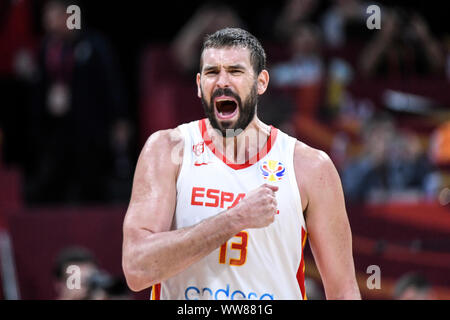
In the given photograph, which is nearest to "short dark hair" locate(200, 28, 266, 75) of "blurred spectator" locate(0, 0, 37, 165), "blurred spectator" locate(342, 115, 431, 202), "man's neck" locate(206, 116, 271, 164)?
"man's neck" locate(206, 116, 271, 164)

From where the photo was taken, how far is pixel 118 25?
11.1 meters

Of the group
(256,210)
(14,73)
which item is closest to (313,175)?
(256,210)

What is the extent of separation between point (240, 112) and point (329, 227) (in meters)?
0.72

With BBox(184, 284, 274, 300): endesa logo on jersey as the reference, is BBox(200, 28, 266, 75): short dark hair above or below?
above

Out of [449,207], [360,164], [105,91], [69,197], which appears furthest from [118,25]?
[449,207]

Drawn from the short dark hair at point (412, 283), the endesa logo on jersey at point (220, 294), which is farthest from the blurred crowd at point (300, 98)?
the endesa logo on jersey at point (220, 294)

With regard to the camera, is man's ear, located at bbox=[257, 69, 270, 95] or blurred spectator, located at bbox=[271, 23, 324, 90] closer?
man's ear, located at bbox=[257, 69, 270, 95]

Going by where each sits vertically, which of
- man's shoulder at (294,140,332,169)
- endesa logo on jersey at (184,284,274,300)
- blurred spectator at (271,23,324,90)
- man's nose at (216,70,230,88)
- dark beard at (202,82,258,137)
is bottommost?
endesa logo on jersey at (184,284,274,300)

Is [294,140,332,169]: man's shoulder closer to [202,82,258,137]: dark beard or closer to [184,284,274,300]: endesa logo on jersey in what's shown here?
[202,82,258,137]: dark beard

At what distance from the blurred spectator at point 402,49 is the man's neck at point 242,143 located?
17.3 feet

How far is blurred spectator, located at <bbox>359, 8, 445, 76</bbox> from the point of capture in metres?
9.10

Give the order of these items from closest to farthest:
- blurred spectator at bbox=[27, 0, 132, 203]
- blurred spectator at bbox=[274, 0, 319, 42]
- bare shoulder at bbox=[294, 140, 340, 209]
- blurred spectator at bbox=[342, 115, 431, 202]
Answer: bare shoulder at bbox=[294, 140, 340, 209]
blurred spectator at bbox=[342, 115, 431, 202]
blurred spectator at bbox=[27, 0, 132, 203]
blurred spectator at bbox=[274, 0, 319, 42]

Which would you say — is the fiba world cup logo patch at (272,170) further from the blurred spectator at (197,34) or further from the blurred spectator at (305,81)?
the blurred spectator at (197,34)

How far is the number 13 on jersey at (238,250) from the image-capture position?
3.88 metres
